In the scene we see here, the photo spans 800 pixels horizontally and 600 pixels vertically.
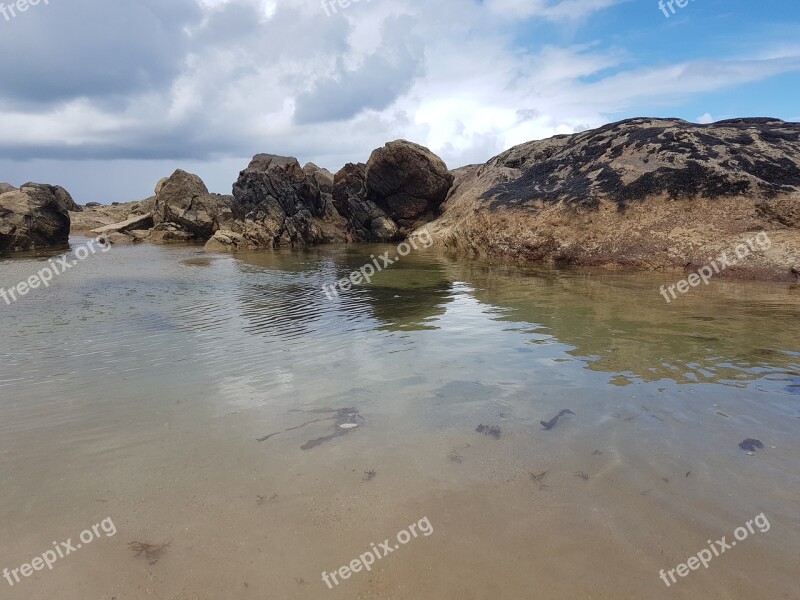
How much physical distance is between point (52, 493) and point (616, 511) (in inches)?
126

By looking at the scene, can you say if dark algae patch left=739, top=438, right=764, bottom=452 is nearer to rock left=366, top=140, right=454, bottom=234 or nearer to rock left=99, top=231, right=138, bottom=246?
rock left=366, top=140, right=454, bottom=234

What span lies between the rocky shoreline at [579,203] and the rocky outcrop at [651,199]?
0.03 metres

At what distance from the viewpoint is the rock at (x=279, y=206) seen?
25156 millimetres

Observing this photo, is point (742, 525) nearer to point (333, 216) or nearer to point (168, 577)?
point (168, 577)

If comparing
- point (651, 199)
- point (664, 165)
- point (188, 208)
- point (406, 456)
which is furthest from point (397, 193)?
point (406, 456)

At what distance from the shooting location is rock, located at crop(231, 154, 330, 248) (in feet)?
82.5

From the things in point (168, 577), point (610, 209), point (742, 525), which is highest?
point (610, 209)

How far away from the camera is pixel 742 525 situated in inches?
100

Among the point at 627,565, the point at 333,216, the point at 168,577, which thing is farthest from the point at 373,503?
the point at 333,216

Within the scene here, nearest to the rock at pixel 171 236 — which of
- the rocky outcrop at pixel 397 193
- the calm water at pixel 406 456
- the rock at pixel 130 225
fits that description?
the rock at pixel 130 225

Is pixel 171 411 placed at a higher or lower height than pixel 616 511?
higher

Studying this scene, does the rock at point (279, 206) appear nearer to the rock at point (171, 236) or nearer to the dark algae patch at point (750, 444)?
the rock at point (171, 236)

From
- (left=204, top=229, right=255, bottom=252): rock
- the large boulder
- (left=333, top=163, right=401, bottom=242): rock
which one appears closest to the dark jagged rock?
(left=333, top=163, right=401, bottom=242): rock

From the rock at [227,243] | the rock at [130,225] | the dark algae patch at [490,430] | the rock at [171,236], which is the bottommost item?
the dark algae patch at [490,430]
